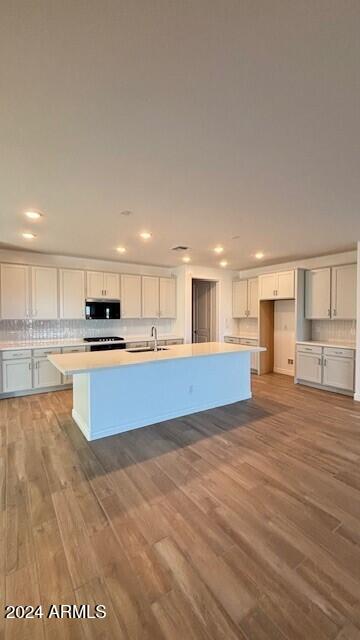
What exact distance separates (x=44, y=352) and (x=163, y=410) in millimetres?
2639

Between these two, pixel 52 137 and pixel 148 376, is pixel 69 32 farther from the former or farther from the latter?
pixel 148 376

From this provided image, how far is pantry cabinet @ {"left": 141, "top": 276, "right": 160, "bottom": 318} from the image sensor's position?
6.44 metres

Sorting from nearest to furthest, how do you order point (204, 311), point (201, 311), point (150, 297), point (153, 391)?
point (153, 391) < point (150, 297) < point (204, 311) < point (201, 311)

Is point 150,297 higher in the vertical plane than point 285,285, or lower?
lower

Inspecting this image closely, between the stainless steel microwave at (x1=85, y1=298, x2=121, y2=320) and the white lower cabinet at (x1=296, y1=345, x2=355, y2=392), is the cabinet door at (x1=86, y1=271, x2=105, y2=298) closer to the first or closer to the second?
the stainless steel microwave at (x1=85, y1=298, x2=121, y2=320)

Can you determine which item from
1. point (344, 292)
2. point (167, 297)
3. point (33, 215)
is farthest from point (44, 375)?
point (344, 292)

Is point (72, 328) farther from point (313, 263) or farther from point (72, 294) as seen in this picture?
point (313, 263)

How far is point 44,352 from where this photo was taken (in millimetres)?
4996

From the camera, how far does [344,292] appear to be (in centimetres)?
519

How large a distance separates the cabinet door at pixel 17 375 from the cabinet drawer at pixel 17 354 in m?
0.06

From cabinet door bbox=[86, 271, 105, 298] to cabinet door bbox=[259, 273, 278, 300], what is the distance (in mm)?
3612

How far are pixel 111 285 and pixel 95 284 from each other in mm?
353

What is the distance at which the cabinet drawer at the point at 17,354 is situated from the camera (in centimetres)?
464

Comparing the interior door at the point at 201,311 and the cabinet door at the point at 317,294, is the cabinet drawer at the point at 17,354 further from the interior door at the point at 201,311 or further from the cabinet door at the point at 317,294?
the cabinet door at the point at 317,294
